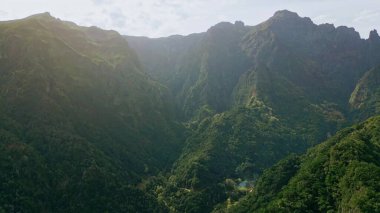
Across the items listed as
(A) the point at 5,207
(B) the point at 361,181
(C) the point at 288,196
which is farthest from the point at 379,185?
(A) the point at 5,207

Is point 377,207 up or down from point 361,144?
down

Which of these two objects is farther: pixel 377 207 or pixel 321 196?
pixel 321 196

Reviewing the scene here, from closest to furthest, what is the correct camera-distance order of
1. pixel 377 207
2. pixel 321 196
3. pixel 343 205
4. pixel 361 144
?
pixel 377 207 < pixel 343 205 < pixel 321 196 < pixel 361 144

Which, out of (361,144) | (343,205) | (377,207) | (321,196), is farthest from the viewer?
(361,144)

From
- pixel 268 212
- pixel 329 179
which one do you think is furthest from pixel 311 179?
pixel 268 212

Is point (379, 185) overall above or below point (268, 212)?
above

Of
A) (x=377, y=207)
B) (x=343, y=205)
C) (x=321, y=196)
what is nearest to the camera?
(x=377, y=207)

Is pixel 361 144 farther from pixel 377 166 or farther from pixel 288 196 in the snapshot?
pixel 288 196

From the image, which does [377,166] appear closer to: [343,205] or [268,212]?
[343,205]

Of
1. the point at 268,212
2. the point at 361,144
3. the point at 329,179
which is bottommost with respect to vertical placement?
the point at 268,212
